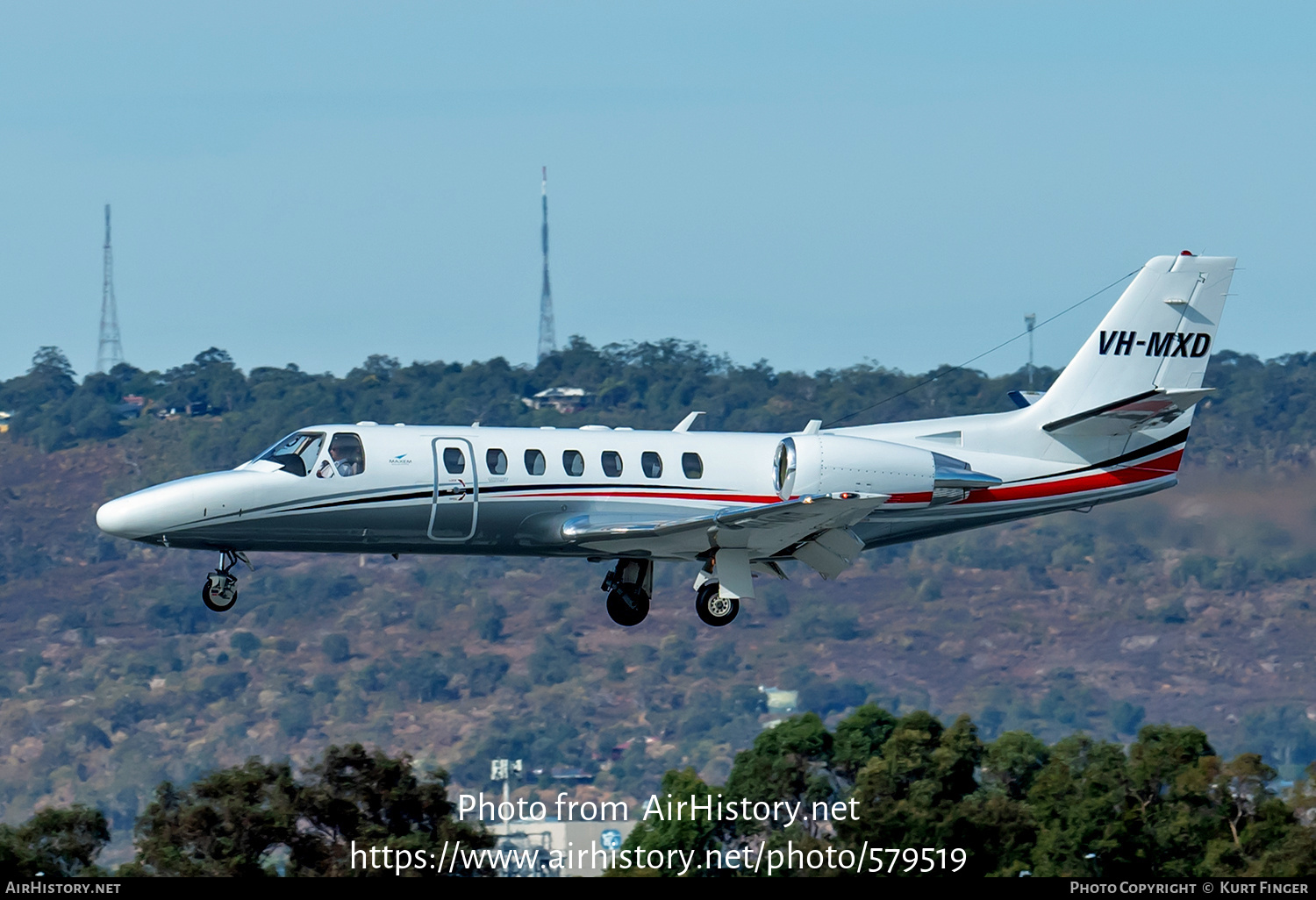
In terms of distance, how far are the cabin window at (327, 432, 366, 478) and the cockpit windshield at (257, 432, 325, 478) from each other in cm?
28

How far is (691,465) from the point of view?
36906mm

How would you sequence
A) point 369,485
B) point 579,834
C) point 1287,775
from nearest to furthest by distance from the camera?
1. point 369,485
2. point 579,834
3. point 1287,775

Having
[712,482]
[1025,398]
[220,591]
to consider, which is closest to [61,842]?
[220,591]

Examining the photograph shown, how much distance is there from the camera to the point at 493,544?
3603 centimetres

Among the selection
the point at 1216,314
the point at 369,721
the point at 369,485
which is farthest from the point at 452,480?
the point at 369,721

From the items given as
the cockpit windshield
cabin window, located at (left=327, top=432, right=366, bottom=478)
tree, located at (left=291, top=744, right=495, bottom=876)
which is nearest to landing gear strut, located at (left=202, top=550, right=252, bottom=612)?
the cockpit windshield

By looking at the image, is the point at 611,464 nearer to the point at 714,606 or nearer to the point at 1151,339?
the point at 714,606

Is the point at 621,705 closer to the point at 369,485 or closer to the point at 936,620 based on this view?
the point at 936,620

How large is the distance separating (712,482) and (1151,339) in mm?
9911

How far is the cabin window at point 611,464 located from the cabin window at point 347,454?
14.3ft

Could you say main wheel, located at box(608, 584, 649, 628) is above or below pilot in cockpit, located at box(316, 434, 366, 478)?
below

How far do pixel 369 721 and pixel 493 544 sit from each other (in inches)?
6044

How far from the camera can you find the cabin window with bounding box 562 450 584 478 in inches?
1419

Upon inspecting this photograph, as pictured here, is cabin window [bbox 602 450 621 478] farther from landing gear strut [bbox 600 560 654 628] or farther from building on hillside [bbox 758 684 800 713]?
building on hillside [bbox 758 684 800 713]
